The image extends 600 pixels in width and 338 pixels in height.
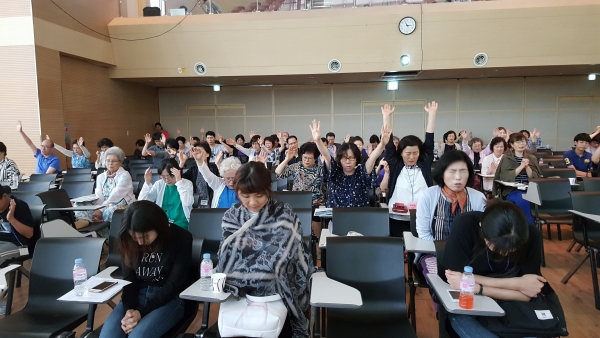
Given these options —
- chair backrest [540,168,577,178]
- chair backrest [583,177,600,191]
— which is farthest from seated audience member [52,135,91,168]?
chair backrest [583,177,600,191]

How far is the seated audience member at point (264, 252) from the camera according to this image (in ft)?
6.54

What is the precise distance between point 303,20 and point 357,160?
695 centimetres

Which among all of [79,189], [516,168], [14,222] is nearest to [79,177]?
[79,189]

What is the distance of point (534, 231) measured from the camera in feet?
6.34

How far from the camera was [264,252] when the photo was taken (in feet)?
6.63

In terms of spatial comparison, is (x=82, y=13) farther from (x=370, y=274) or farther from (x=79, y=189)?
(x=370, y=274)

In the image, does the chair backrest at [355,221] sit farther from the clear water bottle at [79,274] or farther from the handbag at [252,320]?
the clear water bottle at [79,274]

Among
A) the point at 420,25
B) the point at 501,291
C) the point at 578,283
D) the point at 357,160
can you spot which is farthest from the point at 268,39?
the point at 501,291

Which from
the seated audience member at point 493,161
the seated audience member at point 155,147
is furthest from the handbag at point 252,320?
the seated audience member at point 155,147

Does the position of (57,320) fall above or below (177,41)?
below

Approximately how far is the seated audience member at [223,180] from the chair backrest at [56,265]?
3.80 ft

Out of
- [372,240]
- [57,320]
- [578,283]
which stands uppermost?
[372,240]

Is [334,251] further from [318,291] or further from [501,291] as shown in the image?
[501,291]

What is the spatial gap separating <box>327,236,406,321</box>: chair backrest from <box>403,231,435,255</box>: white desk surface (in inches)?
8.4
